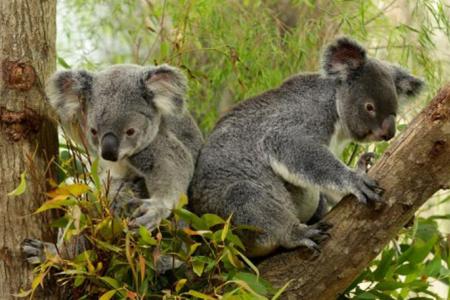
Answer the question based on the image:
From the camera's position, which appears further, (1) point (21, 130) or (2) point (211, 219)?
(1) point (21, 130)

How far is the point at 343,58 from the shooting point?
316cm

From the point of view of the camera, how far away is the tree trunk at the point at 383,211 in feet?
8.07

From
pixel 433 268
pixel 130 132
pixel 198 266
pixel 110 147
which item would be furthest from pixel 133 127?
pixel 433 268

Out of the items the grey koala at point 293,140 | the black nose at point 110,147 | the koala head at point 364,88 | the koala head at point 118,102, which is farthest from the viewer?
the koala head at point 364,88

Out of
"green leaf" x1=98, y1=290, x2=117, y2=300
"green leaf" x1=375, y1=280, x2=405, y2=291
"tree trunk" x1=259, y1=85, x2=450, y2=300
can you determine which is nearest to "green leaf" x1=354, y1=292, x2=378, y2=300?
"green leaf" x1=375, y1=280, x2=405, y2=291

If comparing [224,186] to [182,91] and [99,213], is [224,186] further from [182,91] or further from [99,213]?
[99,213]

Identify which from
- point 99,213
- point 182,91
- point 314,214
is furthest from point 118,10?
point 99,213

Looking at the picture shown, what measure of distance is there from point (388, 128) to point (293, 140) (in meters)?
0.40

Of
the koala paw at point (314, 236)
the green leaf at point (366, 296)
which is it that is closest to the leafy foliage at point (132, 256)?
the koala paw at point (314, 236)

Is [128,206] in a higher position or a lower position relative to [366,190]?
lower

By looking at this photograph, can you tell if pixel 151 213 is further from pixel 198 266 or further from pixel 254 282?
pixel 254 282

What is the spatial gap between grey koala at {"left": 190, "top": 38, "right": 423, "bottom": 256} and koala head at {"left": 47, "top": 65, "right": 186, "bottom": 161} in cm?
33

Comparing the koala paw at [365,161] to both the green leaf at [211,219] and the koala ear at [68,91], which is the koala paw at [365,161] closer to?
the green leaf at [211,219]

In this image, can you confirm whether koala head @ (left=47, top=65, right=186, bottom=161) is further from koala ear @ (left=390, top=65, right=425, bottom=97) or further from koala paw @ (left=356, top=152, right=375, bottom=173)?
koala ear @ (left=390, top=65, right=425, bottom=97)
